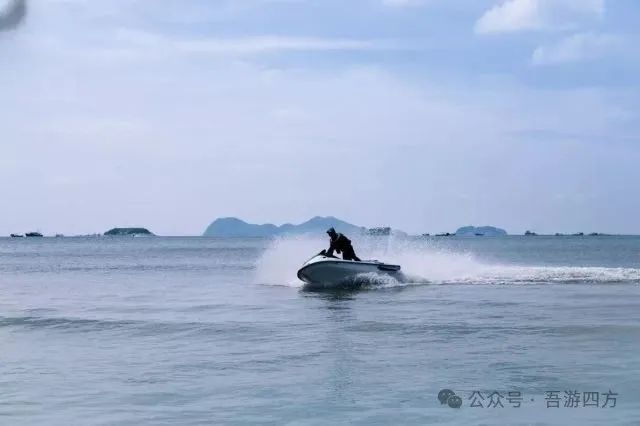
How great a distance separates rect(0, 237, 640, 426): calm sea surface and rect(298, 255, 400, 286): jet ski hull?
1101 millimetres

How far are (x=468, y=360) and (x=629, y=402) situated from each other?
434 centimetres

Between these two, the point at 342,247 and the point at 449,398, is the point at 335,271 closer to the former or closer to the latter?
the point at 342,247

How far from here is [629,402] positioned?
12328mm

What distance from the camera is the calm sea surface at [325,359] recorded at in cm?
1216

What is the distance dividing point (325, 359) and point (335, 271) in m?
17.9

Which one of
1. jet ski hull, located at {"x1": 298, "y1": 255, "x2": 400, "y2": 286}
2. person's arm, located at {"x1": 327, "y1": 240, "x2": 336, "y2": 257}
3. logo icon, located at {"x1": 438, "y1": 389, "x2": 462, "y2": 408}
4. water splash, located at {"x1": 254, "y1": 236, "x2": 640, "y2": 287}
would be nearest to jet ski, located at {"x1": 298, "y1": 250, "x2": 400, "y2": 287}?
jet ski hull, located at {"x1": 298, "y1": 255, "x2": 400, "y2": 286}

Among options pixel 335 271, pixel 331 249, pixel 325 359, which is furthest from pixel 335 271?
pixel 325 359

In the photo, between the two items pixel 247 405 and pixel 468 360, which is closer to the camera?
pixel 247 405

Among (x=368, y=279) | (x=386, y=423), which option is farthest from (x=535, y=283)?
(x=386, y=423)

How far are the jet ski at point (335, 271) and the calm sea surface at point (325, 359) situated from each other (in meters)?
1.10

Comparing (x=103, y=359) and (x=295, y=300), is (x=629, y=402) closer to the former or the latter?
(x=103, y=359)

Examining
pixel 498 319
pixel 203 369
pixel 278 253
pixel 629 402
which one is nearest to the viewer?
pixel 629 402

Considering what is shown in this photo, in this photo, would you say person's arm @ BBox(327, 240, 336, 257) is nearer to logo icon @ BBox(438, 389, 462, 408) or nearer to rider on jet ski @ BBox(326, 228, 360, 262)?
rider on jet ski @ BBox(326, 228, 360, 262)

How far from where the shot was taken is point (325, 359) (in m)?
16.7
